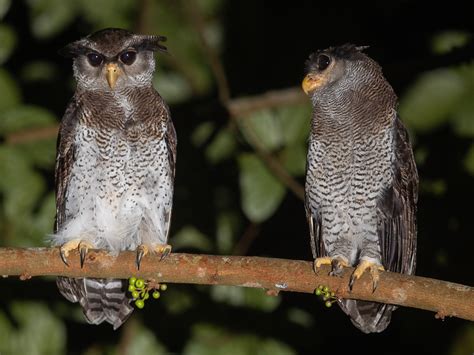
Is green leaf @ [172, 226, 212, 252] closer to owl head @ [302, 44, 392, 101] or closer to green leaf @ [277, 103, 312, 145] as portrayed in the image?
green leaf @ [277, 103, 312, 145]

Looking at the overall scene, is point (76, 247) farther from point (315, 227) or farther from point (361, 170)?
point (361, 170)

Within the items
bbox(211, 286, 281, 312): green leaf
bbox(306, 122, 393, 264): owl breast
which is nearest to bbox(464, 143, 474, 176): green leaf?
bbox(306, 122, 393, 264): owl breast

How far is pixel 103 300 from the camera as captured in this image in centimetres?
522

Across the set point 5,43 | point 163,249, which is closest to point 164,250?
point 163,249

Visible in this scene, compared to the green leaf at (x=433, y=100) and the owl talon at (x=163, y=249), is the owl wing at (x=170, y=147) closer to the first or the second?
the owl talon at (x=163, y=249)

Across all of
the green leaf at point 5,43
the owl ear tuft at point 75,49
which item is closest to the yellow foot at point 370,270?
the owl ear tuft at point 75,49

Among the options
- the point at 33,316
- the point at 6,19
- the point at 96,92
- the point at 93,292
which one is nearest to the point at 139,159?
the point at 96,92

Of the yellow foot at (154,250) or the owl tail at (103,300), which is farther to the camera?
the owl tail at (103,300)

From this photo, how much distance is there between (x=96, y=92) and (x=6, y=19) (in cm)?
179

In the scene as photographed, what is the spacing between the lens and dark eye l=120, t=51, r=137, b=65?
499 cm

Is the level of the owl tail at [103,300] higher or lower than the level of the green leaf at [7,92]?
lower

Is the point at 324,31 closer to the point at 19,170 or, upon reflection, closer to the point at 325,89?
the point at 325,89

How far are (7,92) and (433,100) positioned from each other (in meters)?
2.38

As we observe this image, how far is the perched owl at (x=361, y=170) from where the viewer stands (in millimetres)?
5043
